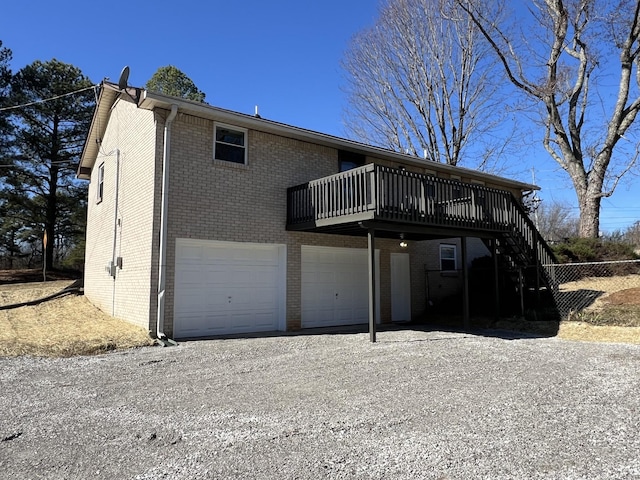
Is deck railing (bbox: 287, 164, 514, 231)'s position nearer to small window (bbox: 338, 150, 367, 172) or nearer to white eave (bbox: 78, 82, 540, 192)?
white eave (bbox: 78, 82, 540, 192)

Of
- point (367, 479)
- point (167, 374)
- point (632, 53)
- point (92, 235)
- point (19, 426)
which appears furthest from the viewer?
point (632, 53)

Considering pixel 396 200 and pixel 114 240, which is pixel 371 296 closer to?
pixel 396 200

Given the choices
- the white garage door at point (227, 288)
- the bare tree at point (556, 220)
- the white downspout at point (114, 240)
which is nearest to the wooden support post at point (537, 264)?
the white garage door at point (227, 288)

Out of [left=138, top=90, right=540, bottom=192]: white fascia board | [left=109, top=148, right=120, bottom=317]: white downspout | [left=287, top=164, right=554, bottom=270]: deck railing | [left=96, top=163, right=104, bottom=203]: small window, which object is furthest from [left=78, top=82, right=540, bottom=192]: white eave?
[left=109, top=148, right=120, bottom=317]: white downspout

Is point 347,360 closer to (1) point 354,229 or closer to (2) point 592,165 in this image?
(1) point 354,229

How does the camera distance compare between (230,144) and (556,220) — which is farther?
(556,220)

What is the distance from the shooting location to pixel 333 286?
43.1 feet

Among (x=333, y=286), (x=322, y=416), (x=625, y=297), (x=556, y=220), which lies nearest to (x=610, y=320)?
(x=625, y=297)

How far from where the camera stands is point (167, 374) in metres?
6.79

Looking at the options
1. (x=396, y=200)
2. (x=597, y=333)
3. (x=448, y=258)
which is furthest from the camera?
(x=448, y=258)

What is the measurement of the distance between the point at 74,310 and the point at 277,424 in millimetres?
10937

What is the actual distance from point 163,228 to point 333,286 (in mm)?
5188

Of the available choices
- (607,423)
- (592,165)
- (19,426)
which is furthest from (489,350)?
(592,165)

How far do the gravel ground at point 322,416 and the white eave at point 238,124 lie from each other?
558cm
